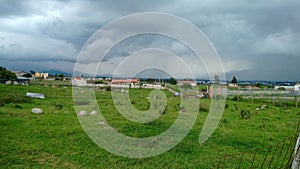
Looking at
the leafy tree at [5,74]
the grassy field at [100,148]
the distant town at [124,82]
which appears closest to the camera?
the grassy field at [100,148]

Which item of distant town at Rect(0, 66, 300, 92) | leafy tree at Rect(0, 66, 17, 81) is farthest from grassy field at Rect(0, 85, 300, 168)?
leafy tree at Rect(0, 66, 17, 81)

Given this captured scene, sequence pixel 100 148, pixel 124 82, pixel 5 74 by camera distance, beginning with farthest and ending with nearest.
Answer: pixel 5 74, pixel 124 82, pixel 100 148

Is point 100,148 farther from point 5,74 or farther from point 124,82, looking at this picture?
point 5,74

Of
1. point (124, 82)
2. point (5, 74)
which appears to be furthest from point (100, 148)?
point (5, 74)

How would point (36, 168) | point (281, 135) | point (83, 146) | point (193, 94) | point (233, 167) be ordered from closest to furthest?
1. point (36, 168)
2. point (233, 167)
3. point (83, 146)
4. point (281, 135)
5. point (193, 94)

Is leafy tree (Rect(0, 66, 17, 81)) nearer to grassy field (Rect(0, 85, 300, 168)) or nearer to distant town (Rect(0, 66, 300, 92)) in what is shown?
distant town (Rect(0, 66, 300, 92))

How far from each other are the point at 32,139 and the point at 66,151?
1.60 metres

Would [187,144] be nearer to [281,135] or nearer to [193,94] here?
[281,135]

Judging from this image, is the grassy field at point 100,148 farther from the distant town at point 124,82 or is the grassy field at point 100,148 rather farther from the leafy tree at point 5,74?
the leafy tree at point 5,74

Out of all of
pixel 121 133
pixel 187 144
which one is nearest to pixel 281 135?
pixel 187 144

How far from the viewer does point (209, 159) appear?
6266mm

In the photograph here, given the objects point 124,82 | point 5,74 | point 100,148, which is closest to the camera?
point 100,148

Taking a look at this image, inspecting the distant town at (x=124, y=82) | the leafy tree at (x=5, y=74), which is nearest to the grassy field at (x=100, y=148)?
the distant town at (x=124, y=82)

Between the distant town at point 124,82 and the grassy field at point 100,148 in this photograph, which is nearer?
the grassy field at point 100,148
